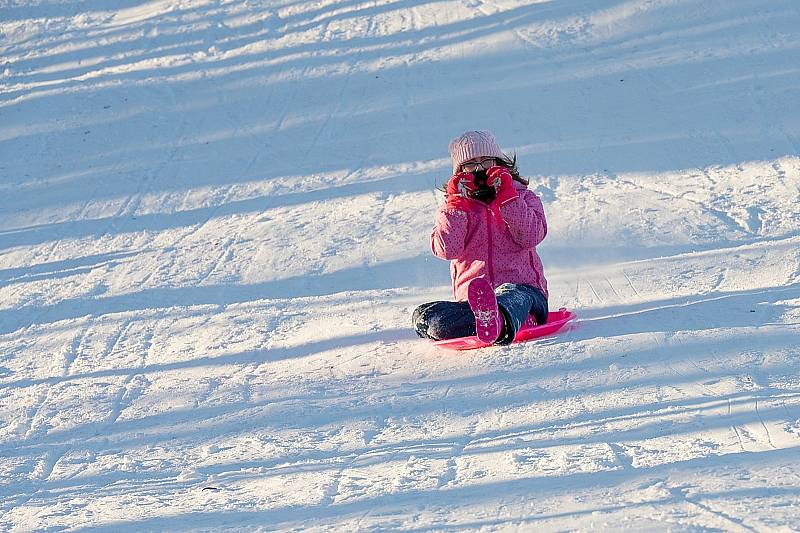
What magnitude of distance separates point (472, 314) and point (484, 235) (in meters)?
0.40

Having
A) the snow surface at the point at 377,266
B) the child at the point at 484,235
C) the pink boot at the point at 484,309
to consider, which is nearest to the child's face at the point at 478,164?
the child at the point at 484,235

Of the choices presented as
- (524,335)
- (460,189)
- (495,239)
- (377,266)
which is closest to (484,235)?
(495,239)

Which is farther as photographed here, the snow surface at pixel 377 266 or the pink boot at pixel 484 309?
the pink boot at pixel 484 309

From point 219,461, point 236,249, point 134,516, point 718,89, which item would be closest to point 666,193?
point 718,89

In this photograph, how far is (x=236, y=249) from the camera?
269 inches

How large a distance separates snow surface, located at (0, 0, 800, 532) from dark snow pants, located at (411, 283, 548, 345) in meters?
0.11

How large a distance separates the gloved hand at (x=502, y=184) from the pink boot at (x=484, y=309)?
52 cm

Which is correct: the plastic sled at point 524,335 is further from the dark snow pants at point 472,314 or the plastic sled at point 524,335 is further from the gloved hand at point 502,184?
the gloved hand at point 502,184

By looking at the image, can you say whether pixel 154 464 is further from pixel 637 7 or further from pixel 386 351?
pixel 637 7

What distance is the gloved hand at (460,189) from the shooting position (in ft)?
17.0

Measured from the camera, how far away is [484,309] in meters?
4.71

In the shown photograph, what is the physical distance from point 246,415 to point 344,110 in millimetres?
4790

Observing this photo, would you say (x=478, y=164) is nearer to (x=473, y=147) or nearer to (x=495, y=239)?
(x=473, y=147)

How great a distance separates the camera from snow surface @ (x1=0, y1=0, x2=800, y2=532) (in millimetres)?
3719
